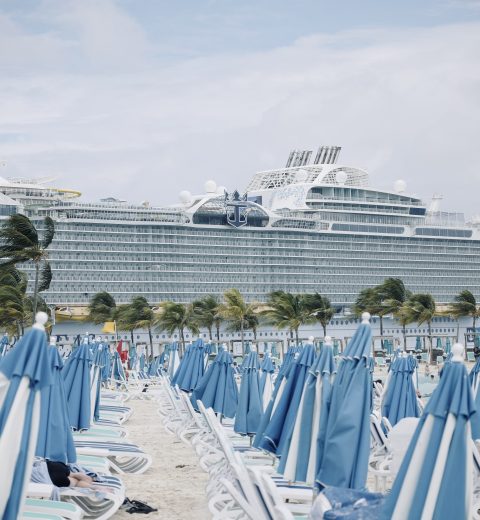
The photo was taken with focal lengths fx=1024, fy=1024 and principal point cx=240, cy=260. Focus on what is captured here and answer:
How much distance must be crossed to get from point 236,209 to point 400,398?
64969 millimetres

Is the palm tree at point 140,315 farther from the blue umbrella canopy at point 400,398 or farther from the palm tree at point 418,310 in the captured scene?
→ the blue umbrella canopy at point 400,398

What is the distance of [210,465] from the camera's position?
11.1m

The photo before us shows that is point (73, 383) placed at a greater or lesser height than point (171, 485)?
greater

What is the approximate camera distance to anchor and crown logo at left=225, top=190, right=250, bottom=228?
7638 cm

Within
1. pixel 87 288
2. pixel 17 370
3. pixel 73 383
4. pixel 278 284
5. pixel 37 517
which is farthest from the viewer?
pixel 278 284

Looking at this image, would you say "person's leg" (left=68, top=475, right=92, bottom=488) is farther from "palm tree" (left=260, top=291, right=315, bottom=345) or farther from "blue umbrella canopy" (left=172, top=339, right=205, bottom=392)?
"palm tree" (left=260, top=291, right=315, bottom=345)

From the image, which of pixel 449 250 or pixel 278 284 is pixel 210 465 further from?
pixel 449 250

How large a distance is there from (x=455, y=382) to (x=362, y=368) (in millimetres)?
1609

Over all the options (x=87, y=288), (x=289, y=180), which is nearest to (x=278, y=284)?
(x=289, y=180)

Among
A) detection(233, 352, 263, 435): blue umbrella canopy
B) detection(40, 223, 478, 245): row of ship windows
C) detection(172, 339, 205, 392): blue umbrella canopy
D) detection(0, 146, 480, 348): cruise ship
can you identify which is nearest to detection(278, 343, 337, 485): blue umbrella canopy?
detection(233, 352, 263, 435): blue umbrella canopy

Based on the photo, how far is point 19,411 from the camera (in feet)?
17.8

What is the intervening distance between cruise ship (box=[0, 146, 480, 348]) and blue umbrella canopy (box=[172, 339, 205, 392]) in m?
50.4

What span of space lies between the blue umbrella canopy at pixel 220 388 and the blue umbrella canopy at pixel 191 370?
2175mm

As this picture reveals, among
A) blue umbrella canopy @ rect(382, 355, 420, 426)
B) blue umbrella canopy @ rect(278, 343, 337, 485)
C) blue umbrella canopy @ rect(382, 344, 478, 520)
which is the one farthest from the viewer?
blue umbrella canopy @ rect(382, 355, 420, 426)
